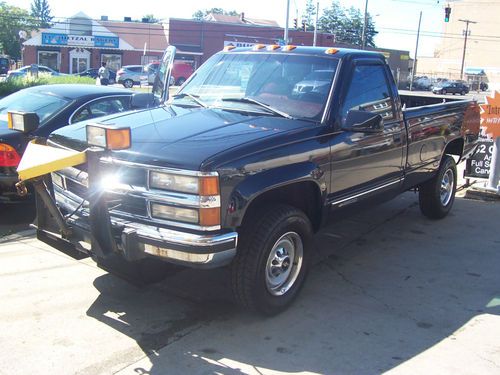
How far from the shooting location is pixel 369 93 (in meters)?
5.06

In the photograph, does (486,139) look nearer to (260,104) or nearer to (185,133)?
(260,104)

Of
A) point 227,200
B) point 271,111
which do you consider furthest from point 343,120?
point 227,200

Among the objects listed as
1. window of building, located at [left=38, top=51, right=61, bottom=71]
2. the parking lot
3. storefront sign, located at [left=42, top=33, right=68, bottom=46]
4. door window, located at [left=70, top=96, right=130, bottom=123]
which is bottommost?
the parking lot

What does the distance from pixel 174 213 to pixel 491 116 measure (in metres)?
5.89

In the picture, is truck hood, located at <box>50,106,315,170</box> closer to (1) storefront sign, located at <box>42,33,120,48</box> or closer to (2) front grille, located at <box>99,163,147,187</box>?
(2) front grille, located at <box>99,163,147,187</box>

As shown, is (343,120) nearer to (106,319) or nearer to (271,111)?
(271,111)

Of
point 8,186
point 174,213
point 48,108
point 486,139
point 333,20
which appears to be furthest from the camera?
Answer: point 333,20

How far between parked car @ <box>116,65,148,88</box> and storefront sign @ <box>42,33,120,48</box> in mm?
11989

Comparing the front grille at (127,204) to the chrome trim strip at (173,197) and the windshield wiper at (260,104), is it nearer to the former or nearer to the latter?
the chrome trim strip at (173,197)

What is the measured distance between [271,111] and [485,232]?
3.51 m

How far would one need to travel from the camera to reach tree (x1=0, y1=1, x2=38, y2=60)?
212 ft

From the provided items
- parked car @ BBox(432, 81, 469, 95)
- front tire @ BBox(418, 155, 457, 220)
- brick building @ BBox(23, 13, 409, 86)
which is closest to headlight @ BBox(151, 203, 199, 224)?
front tire @ BBox(418, 155, 457, 220)

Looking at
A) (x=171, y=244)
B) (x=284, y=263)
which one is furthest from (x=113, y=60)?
(x=171, y=244)

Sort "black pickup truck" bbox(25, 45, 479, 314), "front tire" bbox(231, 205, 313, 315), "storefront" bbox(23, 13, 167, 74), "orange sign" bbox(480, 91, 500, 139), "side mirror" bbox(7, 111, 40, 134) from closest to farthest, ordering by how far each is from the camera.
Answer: "black pickup truck" bbox(25, 45, 479, 314) → "front tire" bbox(231, 205, 313, 315) → "side mirror" bbox(7, 111, 40, 134) → "orange sign" bbox(480, 91, 500, 139) → "storefront" bbox(23, 13, 167, 74)
